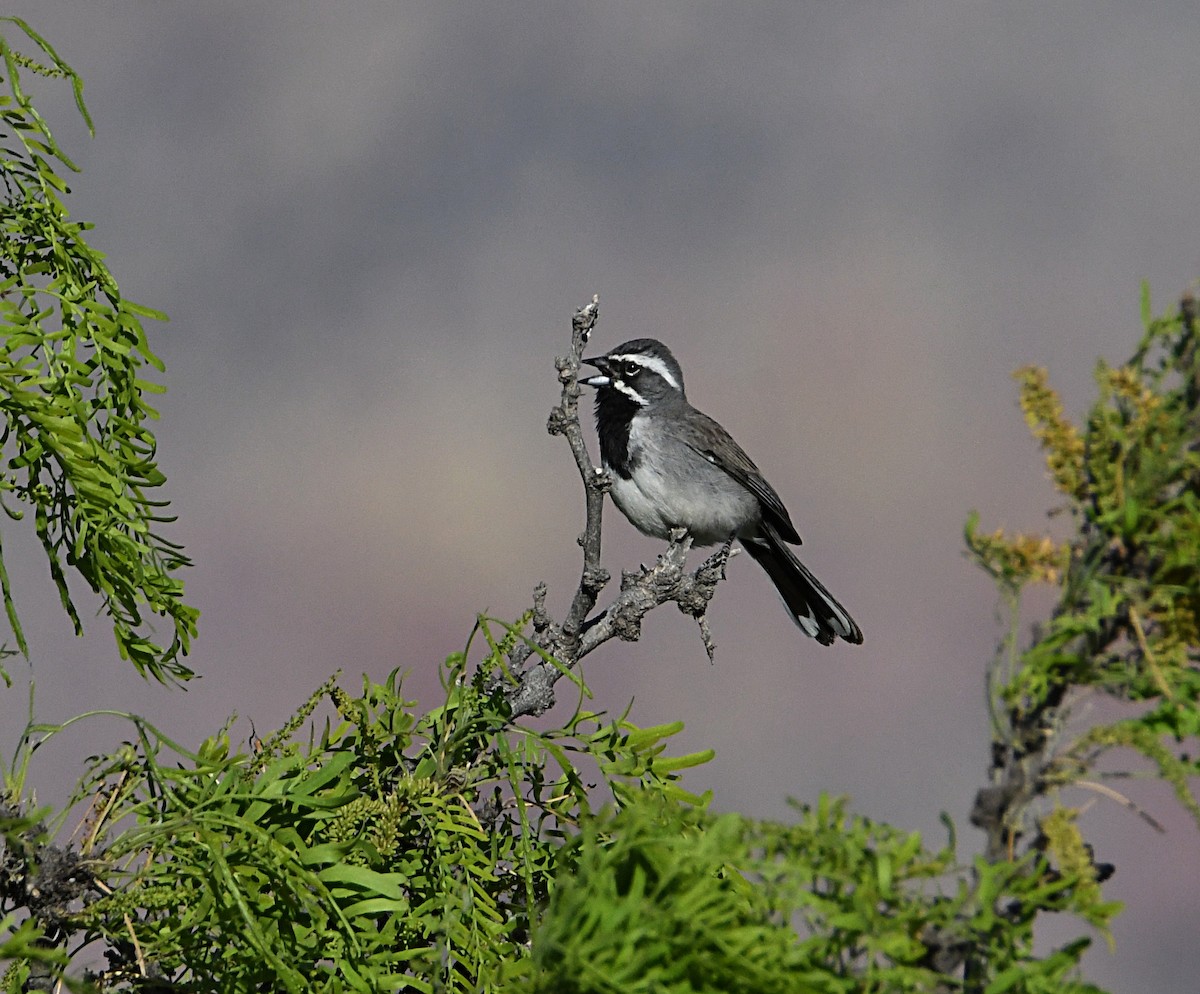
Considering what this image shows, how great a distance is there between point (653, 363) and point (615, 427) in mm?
615

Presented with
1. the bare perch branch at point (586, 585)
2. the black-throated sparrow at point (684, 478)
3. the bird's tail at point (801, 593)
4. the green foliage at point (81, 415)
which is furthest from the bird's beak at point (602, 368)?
the green foliage at point (81, 415)

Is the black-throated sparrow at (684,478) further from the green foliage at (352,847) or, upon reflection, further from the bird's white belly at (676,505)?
the green foliage at (352,847)

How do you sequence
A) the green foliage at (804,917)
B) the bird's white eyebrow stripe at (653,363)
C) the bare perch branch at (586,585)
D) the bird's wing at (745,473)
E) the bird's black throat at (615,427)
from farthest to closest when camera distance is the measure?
1. the bird's white eyebrow stripe at (653,363)
2. the bird's wing at (745,473)
3. the bird's black throat at (615,427)
4. the bare perch branch at (586,585)
5. the green foliage at (804,917)

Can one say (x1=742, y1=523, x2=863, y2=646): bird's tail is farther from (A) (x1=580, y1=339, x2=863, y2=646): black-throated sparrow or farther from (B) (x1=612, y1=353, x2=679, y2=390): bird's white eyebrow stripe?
(B) (x1=612, y1=353, x2=679, y2=390): bird's white eyebrow stripe

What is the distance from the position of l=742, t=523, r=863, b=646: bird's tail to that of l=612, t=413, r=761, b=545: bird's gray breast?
24 cm

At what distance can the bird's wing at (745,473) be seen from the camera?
6.98 meters

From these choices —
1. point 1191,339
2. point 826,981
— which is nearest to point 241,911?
point 826,981

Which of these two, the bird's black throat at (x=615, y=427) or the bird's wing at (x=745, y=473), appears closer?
the bird's black throat at (x=615, y=427)

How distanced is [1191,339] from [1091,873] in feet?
1.89

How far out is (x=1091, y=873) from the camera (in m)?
1.32

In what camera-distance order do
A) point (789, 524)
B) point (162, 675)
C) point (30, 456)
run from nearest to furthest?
point (30, 456) < point (162, 675) < point (789, 524)

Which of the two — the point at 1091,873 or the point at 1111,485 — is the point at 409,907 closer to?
the point at 1091,873

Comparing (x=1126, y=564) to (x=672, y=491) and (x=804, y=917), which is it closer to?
(x=804, y=917)

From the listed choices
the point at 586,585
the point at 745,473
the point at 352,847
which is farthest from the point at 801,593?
the point at 352,847
